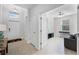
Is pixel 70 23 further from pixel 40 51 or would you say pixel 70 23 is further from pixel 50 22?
pixel 40 51

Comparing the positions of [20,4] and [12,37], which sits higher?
[20,4]

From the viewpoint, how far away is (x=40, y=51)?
1903 mm

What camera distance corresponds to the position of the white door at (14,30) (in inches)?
72.1

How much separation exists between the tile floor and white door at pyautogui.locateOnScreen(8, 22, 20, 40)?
0.42 ft

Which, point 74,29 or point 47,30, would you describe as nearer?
point 74,29

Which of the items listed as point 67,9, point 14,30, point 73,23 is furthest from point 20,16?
point 73,23

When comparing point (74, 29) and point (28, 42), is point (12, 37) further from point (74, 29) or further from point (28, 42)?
point (74, 29)

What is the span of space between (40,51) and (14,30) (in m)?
0.61

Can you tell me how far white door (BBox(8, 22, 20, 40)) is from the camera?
1832 millimetres

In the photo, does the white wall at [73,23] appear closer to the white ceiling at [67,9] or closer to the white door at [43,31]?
the white ceiling at [67,9]

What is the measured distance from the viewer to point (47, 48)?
74.3 inches

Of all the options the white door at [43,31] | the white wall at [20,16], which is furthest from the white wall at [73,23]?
the white wall at [20,16]
